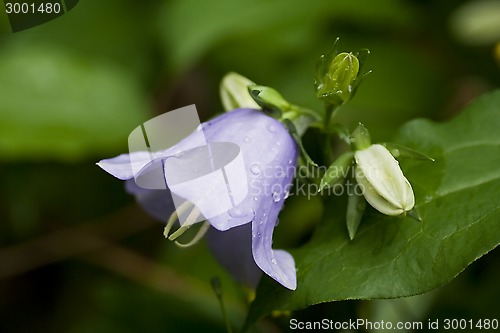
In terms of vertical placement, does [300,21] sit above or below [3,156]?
above

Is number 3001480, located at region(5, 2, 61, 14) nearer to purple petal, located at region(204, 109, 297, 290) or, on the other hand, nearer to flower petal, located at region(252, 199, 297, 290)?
purple petal, located at region(204, 109, 297, 290)

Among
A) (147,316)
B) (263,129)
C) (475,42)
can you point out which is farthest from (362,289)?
(475,42)

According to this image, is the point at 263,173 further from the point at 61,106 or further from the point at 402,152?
the point at 61,106

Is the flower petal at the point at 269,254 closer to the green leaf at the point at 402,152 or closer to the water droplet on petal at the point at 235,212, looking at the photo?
the water droplet on petal at the point at 235,212

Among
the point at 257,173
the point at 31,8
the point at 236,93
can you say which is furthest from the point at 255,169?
the point at 31,8

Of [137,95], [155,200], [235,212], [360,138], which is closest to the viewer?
[235,212]

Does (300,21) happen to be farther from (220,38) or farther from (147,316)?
(147,316)

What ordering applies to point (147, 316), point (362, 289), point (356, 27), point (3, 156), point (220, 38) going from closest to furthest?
1. point (362, 289)
2. point (147, 316)
3. point (3, 156)
4. point (220, 38)
5. point (356, 27)

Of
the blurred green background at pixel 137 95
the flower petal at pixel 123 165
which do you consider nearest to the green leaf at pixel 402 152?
the flower petal at pixel 123 165
